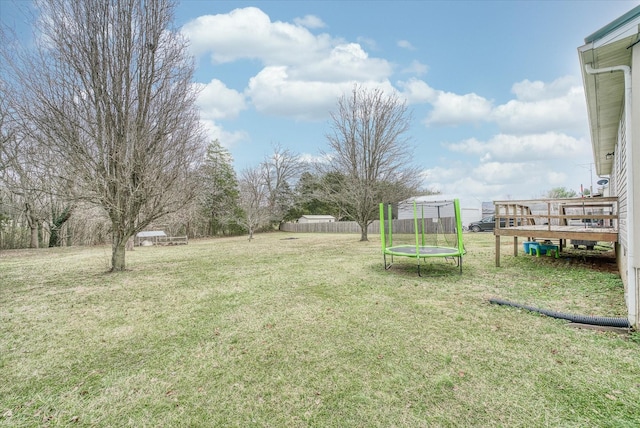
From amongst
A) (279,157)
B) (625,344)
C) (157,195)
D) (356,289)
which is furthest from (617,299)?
(279,157)

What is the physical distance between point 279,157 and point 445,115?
63.0ft

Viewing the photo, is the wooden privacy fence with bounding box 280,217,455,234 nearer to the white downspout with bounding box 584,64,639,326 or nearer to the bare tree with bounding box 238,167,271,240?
the bare tree with bounding box 238,167,271,240

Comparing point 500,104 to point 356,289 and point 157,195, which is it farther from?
point 157,195

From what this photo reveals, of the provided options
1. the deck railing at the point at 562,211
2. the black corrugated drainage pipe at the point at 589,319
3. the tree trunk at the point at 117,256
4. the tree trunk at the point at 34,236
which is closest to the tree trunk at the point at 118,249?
the tree trunk at the point at 117,256

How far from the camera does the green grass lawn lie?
6.44ft

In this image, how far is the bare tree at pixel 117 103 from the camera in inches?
244

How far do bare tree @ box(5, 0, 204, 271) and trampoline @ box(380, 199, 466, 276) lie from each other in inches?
204

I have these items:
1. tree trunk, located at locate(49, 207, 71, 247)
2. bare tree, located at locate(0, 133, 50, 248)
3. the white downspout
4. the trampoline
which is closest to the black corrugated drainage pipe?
the white downspout

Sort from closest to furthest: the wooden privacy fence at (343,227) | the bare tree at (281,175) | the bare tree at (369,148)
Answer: the bare tree at (369,148) < the wooden privacy fence at (343,227) < the bare tree at (281,175)

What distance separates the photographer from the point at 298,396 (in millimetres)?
2145

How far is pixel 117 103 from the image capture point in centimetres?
665

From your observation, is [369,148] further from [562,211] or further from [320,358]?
[320,358]

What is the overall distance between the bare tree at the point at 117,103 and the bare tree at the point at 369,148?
10521 mm

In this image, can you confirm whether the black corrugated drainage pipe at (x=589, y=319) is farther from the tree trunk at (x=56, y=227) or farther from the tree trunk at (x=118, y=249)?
the tree trunk at (x=56, y=227)
